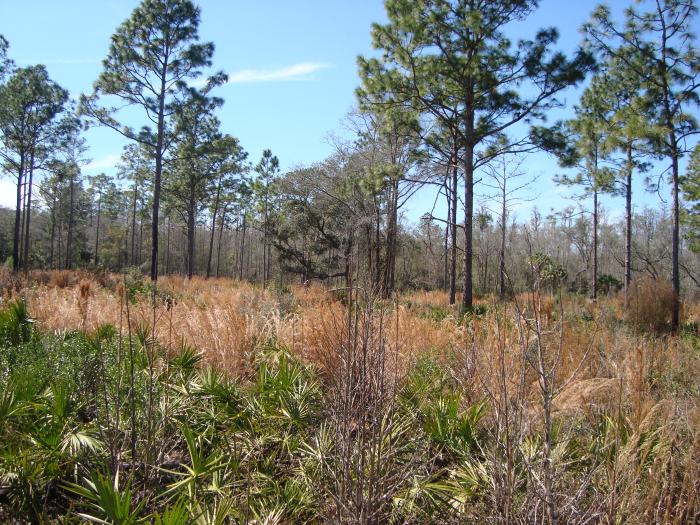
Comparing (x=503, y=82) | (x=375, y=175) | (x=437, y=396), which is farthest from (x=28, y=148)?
(x=437, y=396)

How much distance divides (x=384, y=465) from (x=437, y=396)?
→ 1.47 metres

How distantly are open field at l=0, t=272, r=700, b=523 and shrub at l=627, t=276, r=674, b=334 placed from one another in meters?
4.26

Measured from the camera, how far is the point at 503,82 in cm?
1085

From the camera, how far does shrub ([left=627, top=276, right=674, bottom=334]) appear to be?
29.4 ft

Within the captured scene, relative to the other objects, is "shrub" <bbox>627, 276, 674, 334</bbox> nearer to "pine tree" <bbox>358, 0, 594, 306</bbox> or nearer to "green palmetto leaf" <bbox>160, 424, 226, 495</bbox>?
"pine tree" <bbox>358, 0, 594, 306</bbox>

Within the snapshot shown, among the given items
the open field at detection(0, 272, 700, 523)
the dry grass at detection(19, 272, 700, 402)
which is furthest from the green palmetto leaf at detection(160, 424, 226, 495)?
the dry grass at detection(19, 272, 700, 402)

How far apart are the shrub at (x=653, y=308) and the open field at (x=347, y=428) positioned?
4.26m

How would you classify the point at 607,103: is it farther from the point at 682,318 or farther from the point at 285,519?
the point at 285,519

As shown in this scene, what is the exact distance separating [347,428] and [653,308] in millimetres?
9692

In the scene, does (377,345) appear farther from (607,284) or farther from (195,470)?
A: (607,284)

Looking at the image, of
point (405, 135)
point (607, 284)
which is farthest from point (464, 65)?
point (607, 284)

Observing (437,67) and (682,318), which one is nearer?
(682,318)

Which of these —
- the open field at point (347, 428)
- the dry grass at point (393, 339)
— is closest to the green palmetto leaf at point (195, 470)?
the open field at point (347, 428)

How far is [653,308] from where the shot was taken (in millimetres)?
9055
